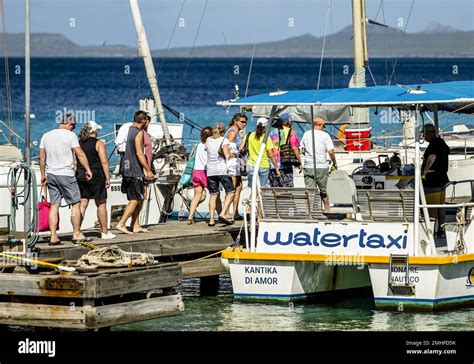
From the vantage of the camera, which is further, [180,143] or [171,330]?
[180,143]

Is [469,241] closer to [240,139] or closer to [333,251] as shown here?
[333,251]

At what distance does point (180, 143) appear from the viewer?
25.8 metres

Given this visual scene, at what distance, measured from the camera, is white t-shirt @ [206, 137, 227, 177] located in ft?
58.6

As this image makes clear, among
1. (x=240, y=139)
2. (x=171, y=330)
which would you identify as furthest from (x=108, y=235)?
(x=240, y=139)

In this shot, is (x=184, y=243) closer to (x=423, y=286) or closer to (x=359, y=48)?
(x=423, y=286)

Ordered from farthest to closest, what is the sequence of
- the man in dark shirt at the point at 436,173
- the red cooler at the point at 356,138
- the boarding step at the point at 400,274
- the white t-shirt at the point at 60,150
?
the red cooler at the point at 356,138 < the man in dark shirt at the point at 436,173 < the white t-shirt at the point at 60,150 < the boarding step at the point at 400,274

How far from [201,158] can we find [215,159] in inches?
23.7

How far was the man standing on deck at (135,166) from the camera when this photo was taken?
658 inches

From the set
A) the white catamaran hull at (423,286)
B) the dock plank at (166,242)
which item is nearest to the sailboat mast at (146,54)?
the dock plank at (166,242)

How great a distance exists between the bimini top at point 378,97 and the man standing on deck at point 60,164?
2.04m

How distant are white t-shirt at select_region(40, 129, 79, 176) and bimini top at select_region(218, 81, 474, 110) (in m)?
2.08

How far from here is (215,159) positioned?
17906 millimetres

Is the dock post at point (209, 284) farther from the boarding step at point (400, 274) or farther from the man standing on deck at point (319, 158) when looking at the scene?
the boarding step at point (400, 274)

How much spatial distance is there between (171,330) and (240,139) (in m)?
5.37
